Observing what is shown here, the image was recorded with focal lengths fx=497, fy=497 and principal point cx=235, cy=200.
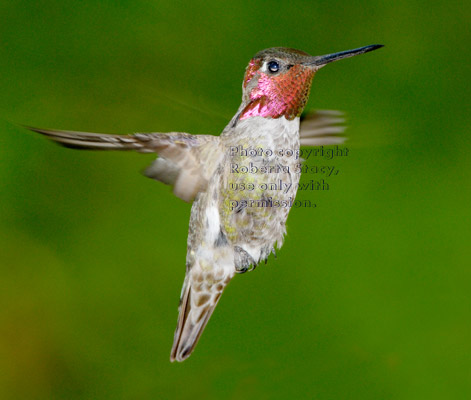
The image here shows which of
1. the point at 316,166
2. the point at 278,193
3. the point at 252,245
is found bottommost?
the point at 252,245

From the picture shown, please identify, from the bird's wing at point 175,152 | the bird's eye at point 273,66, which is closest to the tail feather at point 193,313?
the bird's wing at point 175,152

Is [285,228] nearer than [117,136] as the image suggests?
No

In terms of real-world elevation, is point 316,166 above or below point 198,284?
above

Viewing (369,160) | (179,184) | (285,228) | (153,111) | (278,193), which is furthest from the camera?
(369,160)

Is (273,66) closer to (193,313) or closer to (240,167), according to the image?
(240,167)

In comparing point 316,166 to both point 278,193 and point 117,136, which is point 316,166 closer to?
point 278,193

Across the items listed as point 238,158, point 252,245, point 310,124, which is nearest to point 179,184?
point 238,158

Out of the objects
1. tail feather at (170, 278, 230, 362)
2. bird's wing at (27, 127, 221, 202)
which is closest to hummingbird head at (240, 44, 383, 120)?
bird's wing at (27, 127, 221, 202)

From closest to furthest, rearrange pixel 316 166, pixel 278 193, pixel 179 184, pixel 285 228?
pixel 179 184, pixel 278 193, pixel 285 228, pixel 316 166

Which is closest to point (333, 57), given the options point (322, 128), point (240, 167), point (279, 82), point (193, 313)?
point (279, 82)
